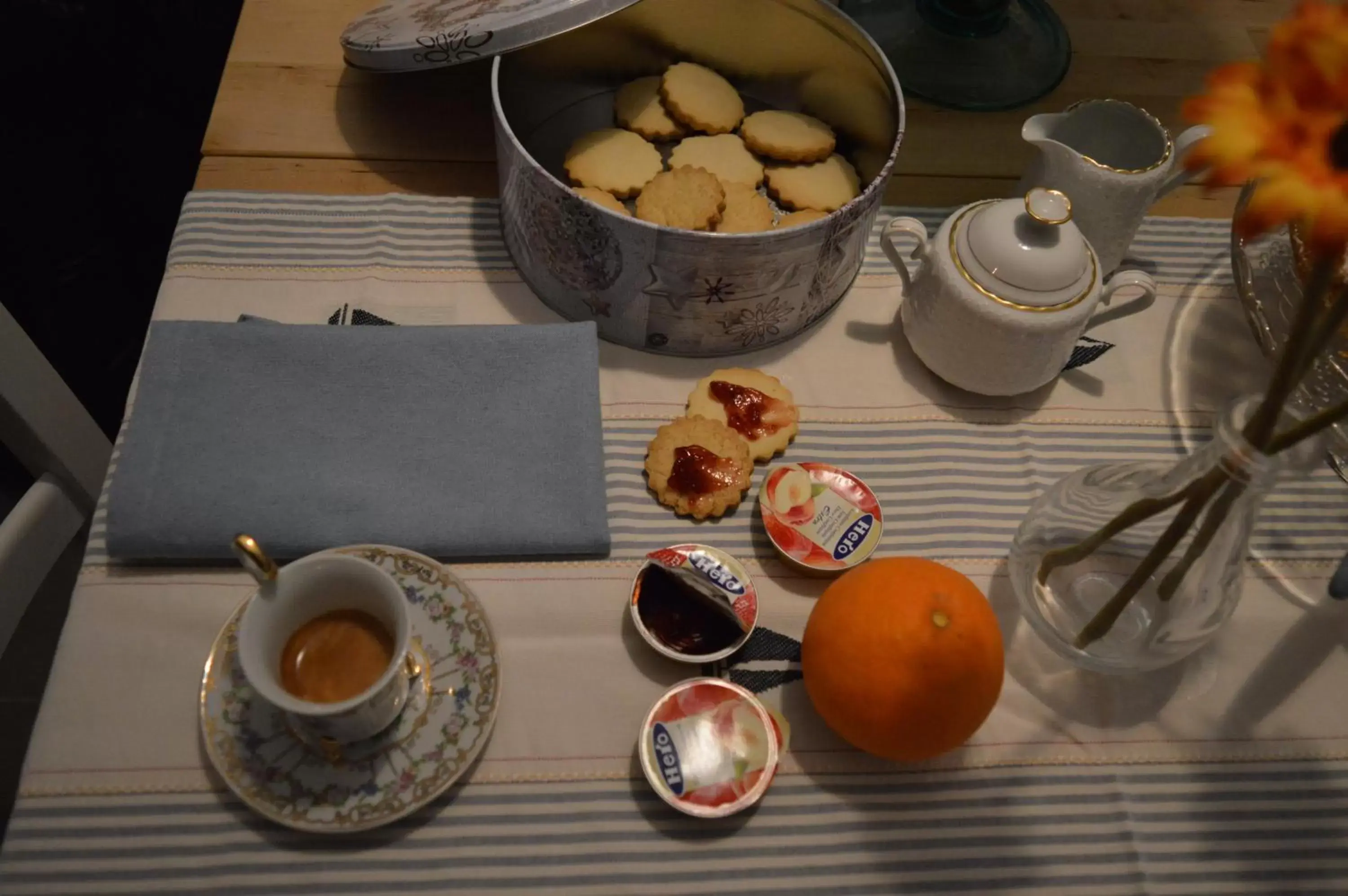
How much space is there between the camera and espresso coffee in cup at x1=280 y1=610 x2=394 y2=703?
2.15 feet

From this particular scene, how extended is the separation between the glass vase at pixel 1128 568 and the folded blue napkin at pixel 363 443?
1.13 ft

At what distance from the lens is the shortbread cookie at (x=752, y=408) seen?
0.86 metres

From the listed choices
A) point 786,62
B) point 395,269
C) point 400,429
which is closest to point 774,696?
point 400,429

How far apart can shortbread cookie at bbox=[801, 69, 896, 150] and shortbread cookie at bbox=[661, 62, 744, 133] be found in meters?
0.08

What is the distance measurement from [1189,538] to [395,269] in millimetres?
736

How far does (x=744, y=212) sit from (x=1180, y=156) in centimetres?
41

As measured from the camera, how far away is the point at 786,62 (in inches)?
40.6

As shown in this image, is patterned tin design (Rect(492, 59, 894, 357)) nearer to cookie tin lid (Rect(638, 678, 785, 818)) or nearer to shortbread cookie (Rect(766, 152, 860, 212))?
shortbread cookie (Rect(766, 152, 860, 212))

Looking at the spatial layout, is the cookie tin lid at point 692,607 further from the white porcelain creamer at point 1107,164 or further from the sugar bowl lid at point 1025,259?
the white porcelain creamer at point 1107,164

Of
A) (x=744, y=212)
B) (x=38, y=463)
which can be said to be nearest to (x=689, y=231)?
(x=744, y=212)

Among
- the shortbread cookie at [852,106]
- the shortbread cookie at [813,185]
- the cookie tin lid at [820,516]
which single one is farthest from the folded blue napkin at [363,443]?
the shortbread cookie at [852,106]

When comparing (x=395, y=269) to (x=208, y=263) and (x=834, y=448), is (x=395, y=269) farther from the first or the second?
(x=834, y=448)

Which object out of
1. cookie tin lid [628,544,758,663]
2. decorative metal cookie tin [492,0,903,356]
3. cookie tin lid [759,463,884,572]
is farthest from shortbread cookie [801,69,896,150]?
cookie tin lid [628,544,758,663]

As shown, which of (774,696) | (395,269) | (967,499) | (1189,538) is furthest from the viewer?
(395,269)
